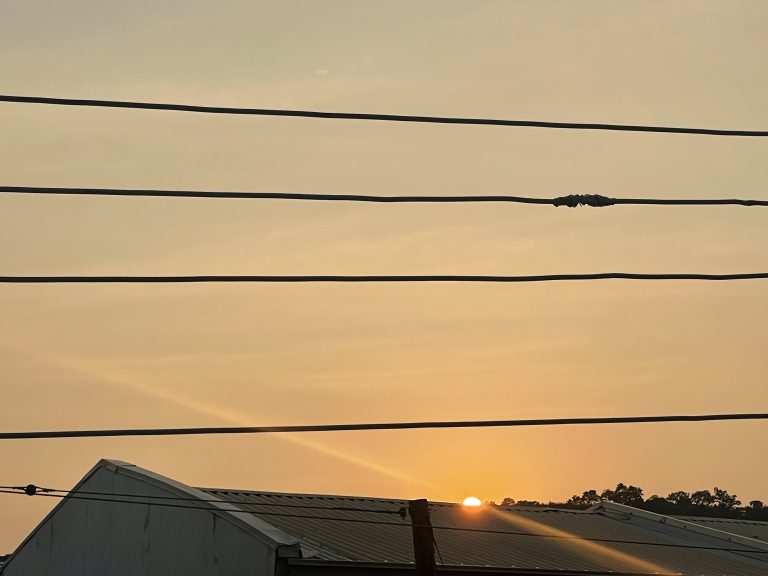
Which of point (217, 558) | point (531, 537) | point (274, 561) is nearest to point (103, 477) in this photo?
point (217, 558)

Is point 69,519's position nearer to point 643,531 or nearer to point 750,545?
point 643,531

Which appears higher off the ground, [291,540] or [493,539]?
[493,539]

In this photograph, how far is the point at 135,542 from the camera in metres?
28.2

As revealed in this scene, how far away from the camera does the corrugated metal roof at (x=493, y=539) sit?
1030 inches

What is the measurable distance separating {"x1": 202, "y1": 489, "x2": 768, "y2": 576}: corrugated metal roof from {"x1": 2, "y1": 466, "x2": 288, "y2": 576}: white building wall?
1.24 metres

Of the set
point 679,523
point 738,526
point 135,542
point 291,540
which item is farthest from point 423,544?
point 738,526

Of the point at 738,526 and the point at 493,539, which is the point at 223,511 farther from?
the point at 738,526

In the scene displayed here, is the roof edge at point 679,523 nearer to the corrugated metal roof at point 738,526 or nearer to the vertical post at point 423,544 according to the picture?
the corrugated metal roof at point 738,526

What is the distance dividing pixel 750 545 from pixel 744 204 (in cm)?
2909

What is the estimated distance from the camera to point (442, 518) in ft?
104

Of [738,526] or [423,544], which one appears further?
[738,526]

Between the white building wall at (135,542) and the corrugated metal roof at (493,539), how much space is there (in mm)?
1237

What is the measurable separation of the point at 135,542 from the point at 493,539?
783cm

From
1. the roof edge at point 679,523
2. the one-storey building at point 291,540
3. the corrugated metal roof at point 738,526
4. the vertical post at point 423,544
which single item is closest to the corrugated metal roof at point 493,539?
the one-storey building at point 291,540
